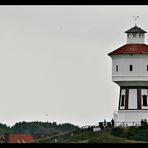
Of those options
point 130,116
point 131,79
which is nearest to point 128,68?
point 131,79

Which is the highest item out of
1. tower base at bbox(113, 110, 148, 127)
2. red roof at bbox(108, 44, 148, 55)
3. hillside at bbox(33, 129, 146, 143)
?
red roof at bbox(108, 44, 148, 55)

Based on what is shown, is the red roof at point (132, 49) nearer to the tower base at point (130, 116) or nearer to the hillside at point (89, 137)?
the tower base at point (130, 116)

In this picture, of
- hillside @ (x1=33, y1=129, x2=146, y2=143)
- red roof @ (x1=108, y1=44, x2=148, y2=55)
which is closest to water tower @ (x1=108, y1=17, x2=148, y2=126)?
red roof @ (x1=108, y1=44, x2=148, y2=55)

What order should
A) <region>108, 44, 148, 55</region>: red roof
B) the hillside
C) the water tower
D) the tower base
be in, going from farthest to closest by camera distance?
1. <region>108, 44, 148, 55</region>: red roof
2. the tower base
3. the water tower
4. the hillside

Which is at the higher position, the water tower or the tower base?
the water tower

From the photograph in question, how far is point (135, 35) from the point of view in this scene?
7662cm

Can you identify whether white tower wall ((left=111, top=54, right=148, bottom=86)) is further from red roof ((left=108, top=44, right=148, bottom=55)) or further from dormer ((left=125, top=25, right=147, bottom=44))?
dormer ((left=125, top=25, right=147, bottom=44))

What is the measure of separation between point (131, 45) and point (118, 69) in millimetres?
2793

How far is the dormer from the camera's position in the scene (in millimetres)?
76375

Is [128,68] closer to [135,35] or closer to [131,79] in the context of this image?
[131,79]
